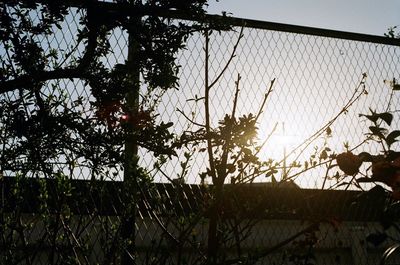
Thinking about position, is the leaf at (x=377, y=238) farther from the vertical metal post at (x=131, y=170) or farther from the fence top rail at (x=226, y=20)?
the fence top rail at (x=226, y=20)

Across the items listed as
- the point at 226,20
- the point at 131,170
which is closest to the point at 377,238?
the point at 131,170

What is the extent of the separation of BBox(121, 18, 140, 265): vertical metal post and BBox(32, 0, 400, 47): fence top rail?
9 centimetres

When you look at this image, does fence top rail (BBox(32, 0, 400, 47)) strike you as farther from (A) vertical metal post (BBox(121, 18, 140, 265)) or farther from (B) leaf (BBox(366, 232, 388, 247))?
(B) leaf (BBox(366, 232, 388, 247))

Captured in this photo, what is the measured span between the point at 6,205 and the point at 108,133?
0.66 m

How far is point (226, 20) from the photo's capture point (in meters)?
2.39

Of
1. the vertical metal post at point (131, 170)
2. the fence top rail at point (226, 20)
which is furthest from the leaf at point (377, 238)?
the fence top rail at point (226, 20)

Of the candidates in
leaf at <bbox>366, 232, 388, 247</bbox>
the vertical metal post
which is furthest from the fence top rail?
leaf at <bbox>366, 232, 388, 247</bbox>

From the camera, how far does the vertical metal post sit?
83.4 inches

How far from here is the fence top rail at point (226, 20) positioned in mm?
2146

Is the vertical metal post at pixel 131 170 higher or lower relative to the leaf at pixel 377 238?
higher

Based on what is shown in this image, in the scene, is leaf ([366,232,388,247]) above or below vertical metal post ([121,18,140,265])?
below

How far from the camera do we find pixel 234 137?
208 cm

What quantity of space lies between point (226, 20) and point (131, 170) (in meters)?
0.96

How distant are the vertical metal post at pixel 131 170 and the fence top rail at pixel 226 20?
3.4 inches
